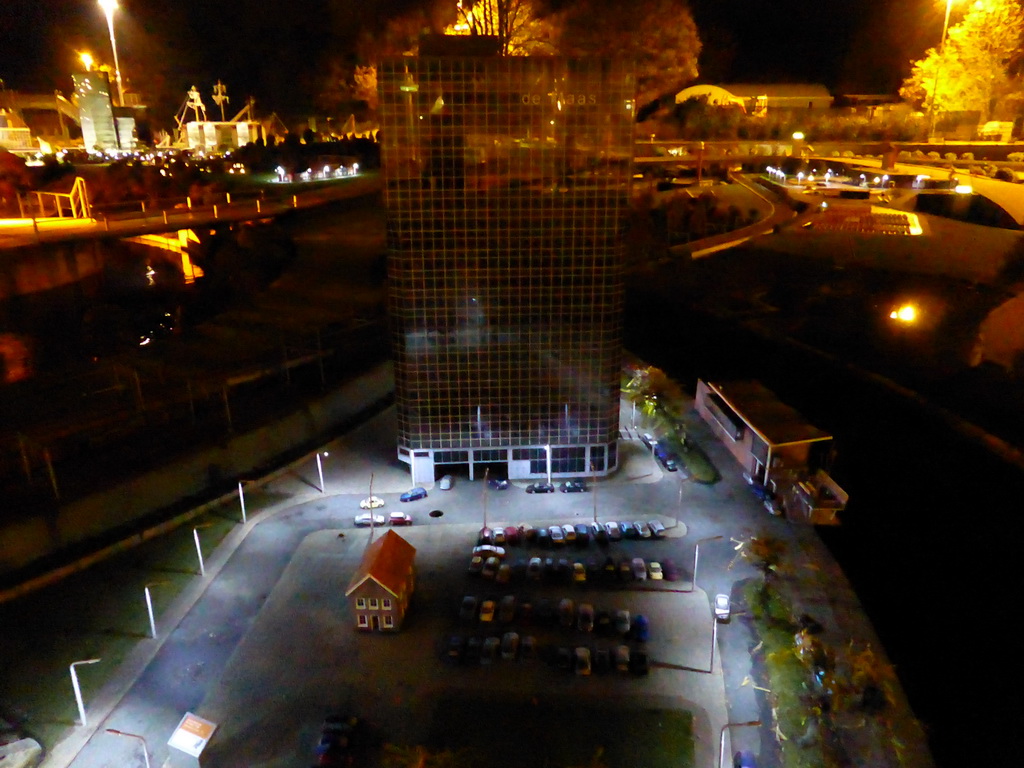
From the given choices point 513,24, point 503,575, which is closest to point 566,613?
point 503,575

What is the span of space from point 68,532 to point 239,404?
25.9 ft

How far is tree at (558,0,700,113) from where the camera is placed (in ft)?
141

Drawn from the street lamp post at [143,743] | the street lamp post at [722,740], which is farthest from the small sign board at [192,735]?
the street lamp post at [722,740]

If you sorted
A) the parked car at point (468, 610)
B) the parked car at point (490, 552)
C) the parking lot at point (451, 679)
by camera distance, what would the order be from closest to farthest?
the parking lot at point (451, 679) < the parked car at point (468, 610) < the parked car at point (490, 552)

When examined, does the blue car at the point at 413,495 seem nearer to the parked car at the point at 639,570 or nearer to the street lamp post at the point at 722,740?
the parked car at the point at 639,570

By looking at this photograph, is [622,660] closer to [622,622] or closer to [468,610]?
[622,622]

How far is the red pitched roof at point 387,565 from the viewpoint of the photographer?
1661cm

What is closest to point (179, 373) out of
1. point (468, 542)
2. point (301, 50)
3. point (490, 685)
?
point (468, 542)

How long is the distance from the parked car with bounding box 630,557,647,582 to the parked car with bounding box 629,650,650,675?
3.02 meters

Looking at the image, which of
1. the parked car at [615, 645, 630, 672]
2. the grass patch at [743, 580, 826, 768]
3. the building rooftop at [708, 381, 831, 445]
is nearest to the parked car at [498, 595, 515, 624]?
the parked car at [615, 645, 630, 672]

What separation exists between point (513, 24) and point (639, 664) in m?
37.4

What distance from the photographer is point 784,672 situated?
15695mm

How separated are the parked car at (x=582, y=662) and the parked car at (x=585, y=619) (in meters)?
1.02

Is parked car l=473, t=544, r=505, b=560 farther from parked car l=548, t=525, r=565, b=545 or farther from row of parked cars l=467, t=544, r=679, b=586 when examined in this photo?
parked car l=548, t=525, r=565, b=545
